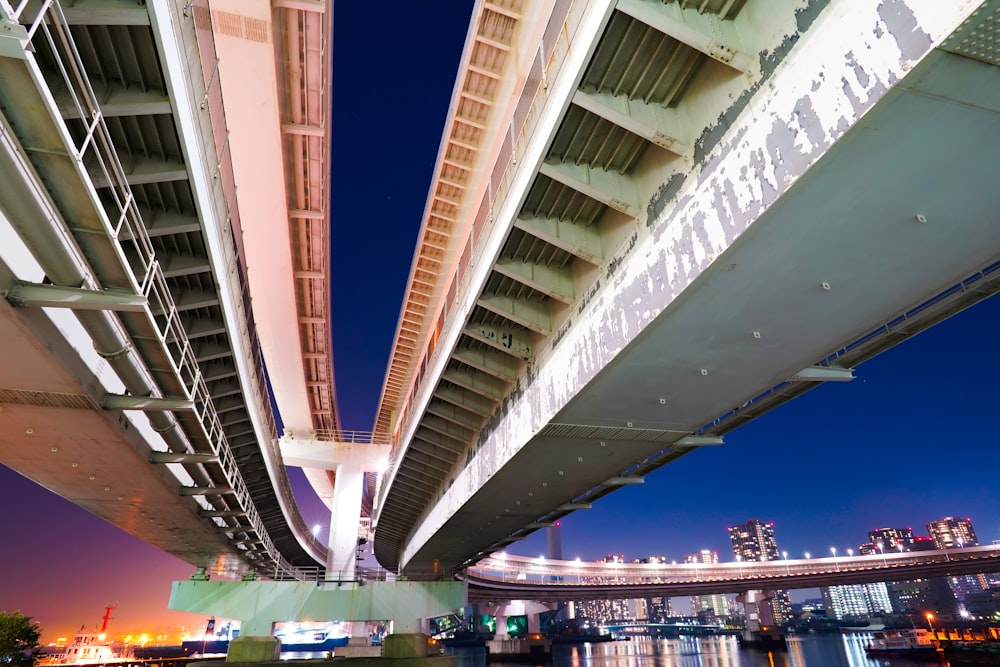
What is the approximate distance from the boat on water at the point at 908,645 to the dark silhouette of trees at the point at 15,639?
238 ft

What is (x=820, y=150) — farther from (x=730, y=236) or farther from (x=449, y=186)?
(x=449, y=186)

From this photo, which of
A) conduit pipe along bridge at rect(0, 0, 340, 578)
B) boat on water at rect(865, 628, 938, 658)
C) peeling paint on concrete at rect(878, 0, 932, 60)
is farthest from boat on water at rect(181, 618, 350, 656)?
peeling paint on concrete at rect(878, 0, 932, 60)

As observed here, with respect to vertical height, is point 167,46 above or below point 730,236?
above

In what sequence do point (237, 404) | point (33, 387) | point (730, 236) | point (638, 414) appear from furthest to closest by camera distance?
point (237, 404) < point (638, 414) < point (33, 387) < point (730, 236)

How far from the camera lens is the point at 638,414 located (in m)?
10.8

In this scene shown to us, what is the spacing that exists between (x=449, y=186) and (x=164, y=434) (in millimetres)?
11827

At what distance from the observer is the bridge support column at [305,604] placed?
26.1m

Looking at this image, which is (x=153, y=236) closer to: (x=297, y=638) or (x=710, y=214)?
(x=710, y=214)

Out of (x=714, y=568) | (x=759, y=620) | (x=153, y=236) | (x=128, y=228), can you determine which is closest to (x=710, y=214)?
(x=128, y=228)

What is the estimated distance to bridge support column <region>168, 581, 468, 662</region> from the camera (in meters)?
26.1

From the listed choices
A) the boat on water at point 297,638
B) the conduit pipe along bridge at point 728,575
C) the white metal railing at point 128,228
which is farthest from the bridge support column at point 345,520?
the boat on water at point 297,638

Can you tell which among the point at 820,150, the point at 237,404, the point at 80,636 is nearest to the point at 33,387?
the point at 237,404

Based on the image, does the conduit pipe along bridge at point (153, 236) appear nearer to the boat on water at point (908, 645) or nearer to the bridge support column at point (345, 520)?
the bridge support column at point (345, 520)

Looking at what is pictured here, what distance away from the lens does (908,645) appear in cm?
5841
